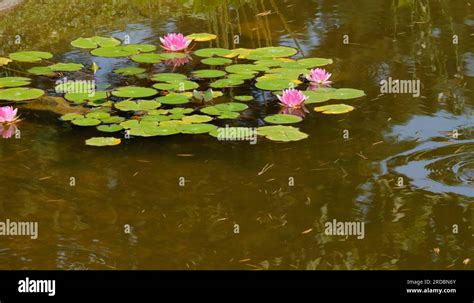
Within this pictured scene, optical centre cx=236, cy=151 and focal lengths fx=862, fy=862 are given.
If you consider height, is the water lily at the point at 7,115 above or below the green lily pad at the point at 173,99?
below

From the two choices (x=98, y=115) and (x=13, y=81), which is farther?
(x=13, y=81)

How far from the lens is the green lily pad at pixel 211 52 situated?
20.1ft

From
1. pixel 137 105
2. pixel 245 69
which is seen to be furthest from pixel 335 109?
pixel 137 105

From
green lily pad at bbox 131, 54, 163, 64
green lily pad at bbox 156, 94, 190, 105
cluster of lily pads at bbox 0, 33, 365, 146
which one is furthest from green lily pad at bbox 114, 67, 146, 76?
green lily pad at bbox 156, 94, 190, 105

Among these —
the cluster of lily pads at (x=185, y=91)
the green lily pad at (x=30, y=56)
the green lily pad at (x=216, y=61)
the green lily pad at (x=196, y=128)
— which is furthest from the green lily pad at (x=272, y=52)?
the green lily pad at (x=30, y=56)

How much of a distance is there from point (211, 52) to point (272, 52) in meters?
0.44

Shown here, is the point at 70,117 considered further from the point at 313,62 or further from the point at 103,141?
the point at 313,62

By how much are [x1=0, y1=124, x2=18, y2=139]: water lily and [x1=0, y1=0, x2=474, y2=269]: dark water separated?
0.05 meters

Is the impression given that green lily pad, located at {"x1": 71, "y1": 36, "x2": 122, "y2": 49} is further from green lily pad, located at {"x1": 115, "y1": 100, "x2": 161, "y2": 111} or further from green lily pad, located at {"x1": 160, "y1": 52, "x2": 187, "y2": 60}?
green lily pad, located at {"x1": 115, "y1": 100, "x2": 161, "y2": 111}

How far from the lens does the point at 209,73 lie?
5742mm

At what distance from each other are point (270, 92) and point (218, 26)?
1712 millimetres

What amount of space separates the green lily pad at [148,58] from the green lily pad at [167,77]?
1.00 feet

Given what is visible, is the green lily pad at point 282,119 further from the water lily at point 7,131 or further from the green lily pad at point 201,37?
the green lily pad at point 201,37
